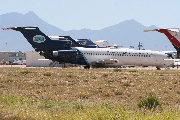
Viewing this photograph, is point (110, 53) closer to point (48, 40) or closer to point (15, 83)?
point (48, 40)

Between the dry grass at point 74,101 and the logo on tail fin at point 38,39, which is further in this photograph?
the logo on tail fin at point 38,39

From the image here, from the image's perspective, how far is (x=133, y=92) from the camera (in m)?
16.9

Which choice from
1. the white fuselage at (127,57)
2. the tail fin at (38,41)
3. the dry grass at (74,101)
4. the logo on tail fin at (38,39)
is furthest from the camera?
the white fuselage at (127,57)

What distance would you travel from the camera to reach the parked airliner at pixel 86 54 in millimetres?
42531

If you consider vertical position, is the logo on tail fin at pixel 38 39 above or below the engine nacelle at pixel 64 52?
above

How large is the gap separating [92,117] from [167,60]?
1467 inches

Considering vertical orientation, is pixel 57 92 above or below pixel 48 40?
below

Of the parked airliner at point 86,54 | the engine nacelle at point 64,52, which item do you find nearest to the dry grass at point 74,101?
the engine nacelle at point 64,52

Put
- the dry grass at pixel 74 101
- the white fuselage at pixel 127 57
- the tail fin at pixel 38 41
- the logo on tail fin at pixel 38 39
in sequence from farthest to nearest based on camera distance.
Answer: the white fuselage at pixel 127 57 < the logo on tail fin at pixel 38 39 < the tail fin at pixel 38 41 < the dry grass at pixel 74 101

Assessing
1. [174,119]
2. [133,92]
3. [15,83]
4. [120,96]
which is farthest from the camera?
[15,83]

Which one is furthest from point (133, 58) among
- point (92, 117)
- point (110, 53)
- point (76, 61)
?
point (92, 117)

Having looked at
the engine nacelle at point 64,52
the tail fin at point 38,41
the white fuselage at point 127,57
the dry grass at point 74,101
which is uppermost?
the tail fin at point 38,41

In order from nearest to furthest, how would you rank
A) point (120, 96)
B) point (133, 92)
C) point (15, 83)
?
point (120, 96) → point (133, 92) → point (15, 83)

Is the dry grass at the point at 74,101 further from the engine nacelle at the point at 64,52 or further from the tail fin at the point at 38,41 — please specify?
the tail fin at the point at 38,41
